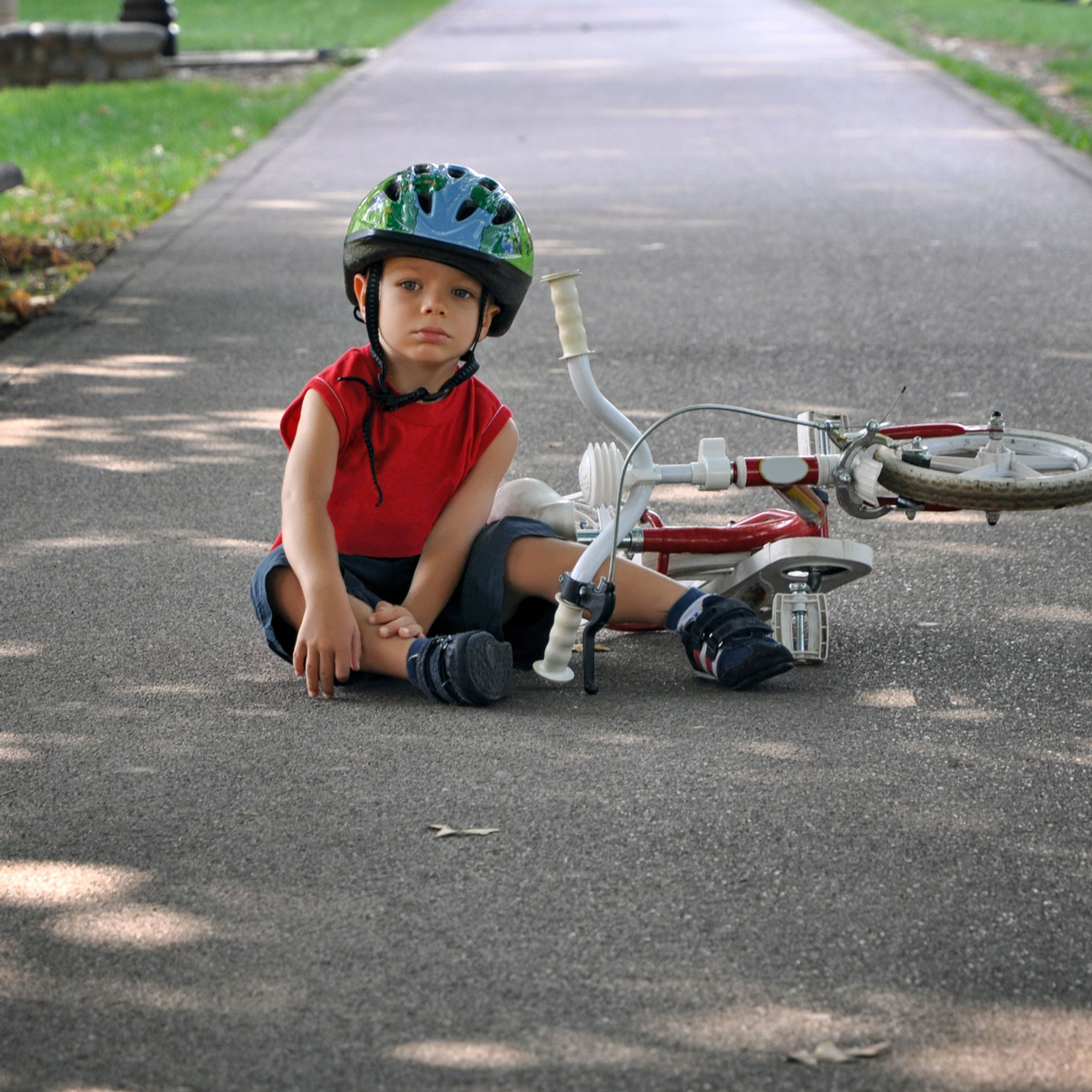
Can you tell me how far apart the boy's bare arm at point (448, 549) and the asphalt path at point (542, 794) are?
188 millimetres

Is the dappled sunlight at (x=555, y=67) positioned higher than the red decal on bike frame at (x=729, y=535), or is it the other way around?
the dappled sunlight at (x=555, y=67)

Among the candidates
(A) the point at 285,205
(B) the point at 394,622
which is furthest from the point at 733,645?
(A) the point at 285,205

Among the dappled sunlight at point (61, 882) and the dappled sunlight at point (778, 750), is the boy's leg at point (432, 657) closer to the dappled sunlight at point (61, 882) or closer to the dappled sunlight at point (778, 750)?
the dappled sunlight at point (778, 750)

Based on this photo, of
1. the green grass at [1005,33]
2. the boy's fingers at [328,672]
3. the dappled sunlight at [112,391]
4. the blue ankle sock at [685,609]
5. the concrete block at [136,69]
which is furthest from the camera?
the concrete block at [136,69]

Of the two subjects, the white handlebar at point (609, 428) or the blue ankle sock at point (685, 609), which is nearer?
the white handlebar at point (609, 428)

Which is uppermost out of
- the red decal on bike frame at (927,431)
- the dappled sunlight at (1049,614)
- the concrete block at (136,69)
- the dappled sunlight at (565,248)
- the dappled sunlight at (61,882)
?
the concrete block at (136,69)

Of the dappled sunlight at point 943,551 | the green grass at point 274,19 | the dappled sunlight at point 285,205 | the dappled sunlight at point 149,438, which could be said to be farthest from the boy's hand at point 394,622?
the green grass at point 274,19

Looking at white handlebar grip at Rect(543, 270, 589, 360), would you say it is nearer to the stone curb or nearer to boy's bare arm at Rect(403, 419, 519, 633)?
boy's bare arm at Rect(403, 419, 519, 633)

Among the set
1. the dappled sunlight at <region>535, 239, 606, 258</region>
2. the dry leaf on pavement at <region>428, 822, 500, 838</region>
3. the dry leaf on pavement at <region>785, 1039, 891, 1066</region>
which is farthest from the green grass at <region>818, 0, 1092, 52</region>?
the dry leaf on pavement at <region>785, 1039, 891, 1066</region>

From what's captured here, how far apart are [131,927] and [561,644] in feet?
3.65

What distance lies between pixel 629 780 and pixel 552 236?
5.89m

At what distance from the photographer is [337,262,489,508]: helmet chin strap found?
3.40 m

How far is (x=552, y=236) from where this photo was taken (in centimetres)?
847

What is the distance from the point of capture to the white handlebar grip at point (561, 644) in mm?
3238
